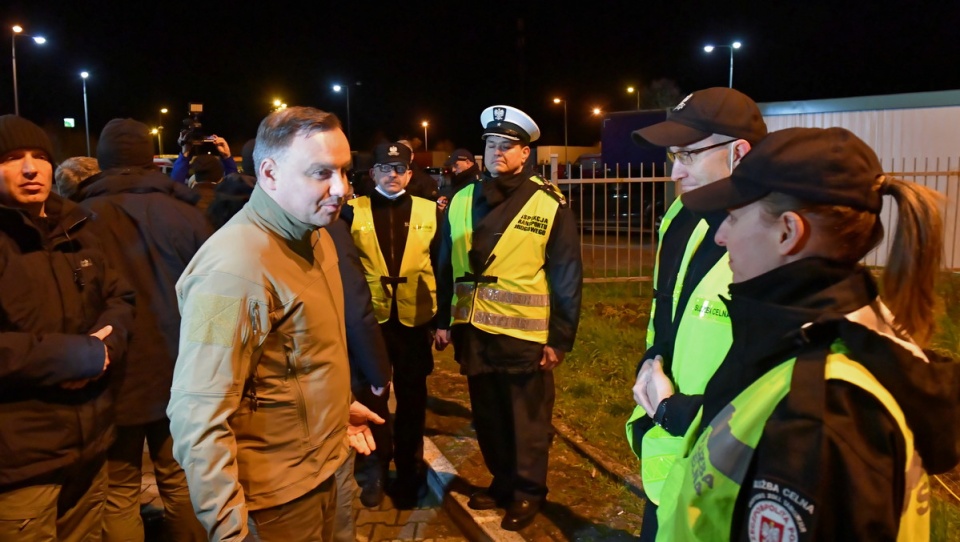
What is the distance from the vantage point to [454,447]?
5.13 meters

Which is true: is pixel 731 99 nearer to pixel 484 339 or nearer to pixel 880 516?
pixel 880 516

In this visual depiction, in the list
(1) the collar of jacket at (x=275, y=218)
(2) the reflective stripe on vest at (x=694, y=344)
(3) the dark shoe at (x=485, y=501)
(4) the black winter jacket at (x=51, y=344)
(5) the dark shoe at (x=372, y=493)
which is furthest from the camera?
(5) the dark shoe at (x=372, y=493)

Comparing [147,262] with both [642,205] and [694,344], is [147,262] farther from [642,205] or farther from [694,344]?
[642,205]

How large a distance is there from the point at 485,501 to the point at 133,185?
2.62 metres

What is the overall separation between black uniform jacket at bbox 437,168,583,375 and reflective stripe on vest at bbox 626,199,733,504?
1622 mm

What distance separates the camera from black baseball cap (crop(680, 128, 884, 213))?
4.26 feet

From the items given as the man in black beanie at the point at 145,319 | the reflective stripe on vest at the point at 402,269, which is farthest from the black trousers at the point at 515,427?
the man in black beanie at the point at 145,319

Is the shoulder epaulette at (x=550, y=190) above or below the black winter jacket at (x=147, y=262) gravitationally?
above

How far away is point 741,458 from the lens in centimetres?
124

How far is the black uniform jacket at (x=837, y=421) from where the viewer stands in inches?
44.3

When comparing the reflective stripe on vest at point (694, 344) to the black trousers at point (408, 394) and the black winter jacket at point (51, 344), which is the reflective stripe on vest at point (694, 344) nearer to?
the black winter jacket at point (51, 344)

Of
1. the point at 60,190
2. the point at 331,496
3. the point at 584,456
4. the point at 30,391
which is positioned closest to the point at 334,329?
the point at 331,496

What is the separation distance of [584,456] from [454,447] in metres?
0.96

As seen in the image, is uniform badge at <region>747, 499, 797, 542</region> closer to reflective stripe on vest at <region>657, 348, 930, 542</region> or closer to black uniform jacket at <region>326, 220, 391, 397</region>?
reflective stripe on vest at <region>657, 348, 930, 542</region>
